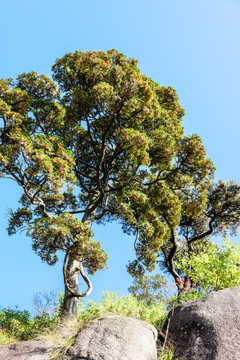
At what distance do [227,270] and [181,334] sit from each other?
467 centimetres

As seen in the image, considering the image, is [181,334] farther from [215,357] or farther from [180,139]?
[180,139]

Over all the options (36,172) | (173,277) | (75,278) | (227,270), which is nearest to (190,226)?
(173,277)

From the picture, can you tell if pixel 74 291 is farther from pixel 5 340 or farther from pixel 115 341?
pixel 115 341

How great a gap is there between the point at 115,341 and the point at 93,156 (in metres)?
9.27

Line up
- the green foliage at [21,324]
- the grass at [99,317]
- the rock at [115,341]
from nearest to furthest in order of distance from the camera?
the rock at [115,341]
the grass at [99,317]
the green foliage at [21,324]

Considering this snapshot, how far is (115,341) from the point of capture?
21.2ft

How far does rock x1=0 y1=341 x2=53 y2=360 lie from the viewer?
6777 millimetres

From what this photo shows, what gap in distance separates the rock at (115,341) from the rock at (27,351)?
717mm

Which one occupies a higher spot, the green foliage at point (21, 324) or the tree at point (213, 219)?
the tree at point (213, 219)

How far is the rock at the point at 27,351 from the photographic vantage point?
6.78m

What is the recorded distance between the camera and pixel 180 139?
13.8 meters

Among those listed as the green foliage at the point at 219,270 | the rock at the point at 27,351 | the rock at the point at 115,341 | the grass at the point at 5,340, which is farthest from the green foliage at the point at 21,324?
the green foliage at the point at 219,270

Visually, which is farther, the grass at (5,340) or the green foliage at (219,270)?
the green foliage at (219,270)

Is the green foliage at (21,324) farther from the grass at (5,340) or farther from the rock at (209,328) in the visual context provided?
the rock at (209,328)
